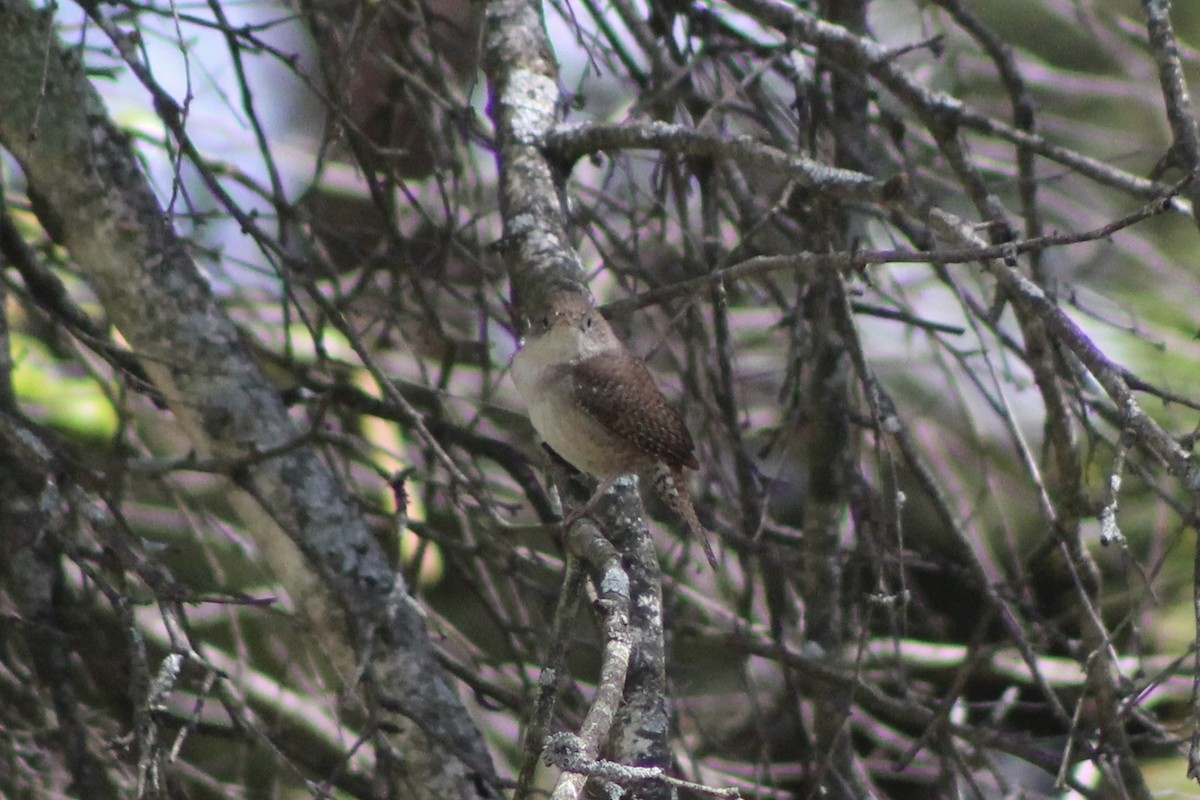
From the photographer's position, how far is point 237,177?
3.92 metres

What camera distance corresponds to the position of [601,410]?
3225 mm

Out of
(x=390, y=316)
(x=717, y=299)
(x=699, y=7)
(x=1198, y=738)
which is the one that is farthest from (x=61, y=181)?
(x=1198, y=738)

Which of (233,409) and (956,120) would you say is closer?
(956,120)

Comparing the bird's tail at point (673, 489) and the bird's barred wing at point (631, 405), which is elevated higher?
the bird's barred wing at point (631, 405)

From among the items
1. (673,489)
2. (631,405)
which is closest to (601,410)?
(631,405)

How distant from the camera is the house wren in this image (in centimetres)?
317

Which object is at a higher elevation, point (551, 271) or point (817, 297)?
point (817, 297)

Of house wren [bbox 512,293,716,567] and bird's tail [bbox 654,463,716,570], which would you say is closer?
house wren [bbox 512,293,716,567]

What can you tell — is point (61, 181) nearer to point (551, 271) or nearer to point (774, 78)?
point (551, 271)

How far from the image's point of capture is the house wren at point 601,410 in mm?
3174

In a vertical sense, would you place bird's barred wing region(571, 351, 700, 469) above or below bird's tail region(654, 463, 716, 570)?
above

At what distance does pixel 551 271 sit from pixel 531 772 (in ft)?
4.77

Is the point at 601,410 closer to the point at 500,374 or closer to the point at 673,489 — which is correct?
the point at 673,489

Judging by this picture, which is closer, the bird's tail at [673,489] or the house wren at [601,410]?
the house wren at [601,410]
